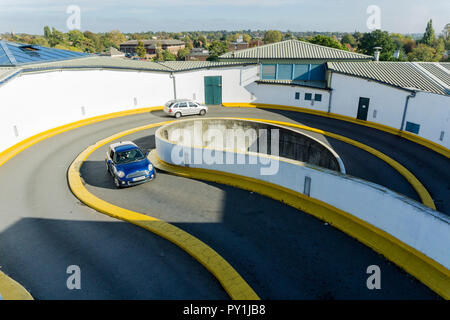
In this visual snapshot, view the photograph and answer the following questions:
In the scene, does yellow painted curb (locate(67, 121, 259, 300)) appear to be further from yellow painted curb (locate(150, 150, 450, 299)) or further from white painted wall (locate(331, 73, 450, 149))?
white painted wall (locate(331, 73, 450, 149))

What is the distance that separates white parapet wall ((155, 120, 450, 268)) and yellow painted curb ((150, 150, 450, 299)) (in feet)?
0.58

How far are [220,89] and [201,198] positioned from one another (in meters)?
19.4

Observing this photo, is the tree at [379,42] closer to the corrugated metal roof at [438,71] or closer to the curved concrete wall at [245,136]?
the corrugated metal roof at [438,71]

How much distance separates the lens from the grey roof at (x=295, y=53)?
31812 mm

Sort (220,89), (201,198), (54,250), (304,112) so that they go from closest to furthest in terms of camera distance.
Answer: (54,250)
(201,198)
(304,112)
(220,89)

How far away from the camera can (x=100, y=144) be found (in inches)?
749

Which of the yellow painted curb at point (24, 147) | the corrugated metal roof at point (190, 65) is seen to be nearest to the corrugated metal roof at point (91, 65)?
the corrugated metal roof at point (190, 65)

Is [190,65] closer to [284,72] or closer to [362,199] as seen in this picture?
[284,72]

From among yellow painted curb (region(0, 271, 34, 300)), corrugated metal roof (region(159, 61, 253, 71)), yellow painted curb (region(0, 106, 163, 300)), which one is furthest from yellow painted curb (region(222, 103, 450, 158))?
yellow painted curb (region(0, 271, 34, 300))

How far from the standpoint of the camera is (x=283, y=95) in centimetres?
2866

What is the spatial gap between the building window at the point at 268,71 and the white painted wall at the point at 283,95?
295 cm
